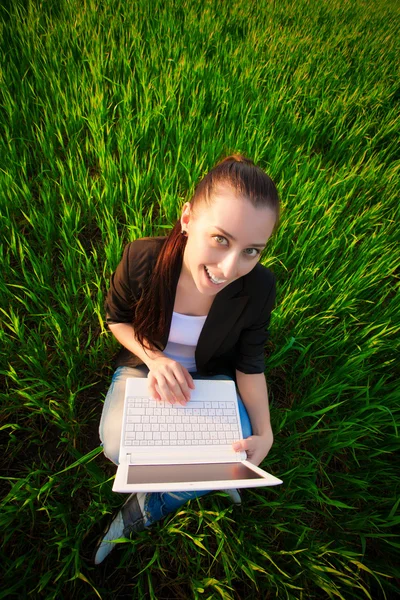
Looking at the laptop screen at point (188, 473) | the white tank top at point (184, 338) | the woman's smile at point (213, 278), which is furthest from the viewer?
the white tank top at point (184, 338)

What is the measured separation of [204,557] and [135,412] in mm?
622

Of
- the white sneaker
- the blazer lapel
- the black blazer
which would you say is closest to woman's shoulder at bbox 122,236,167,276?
the black blazer

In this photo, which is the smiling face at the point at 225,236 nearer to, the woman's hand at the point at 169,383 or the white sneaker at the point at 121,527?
the woman's hand at the point at 169,383

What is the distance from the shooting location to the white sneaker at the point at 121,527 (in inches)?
37.8

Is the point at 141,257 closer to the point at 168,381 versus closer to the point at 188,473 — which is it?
the point at 168,381

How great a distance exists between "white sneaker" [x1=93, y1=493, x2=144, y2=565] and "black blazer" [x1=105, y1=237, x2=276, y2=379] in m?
0.47

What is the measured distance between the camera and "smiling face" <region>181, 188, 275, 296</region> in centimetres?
71

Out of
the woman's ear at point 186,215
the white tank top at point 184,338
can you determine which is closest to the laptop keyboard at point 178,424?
the white tank top at point 184,338

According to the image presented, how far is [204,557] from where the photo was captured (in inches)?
41.5

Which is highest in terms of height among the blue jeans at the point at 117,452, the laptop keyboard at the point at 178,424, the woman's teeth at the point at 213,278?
the woman's teeth at the point at 213,278

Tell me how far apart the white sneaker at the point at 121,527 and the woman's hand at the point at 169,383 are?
385 millimetres

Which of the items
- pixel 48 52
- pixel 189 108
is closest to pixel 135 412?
pixel 189 108

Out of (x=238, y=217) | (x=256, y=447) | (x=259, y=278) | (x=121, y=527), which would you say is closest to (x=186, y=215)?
(x=238, y=217)

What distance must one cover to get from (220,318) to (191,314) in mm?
110
